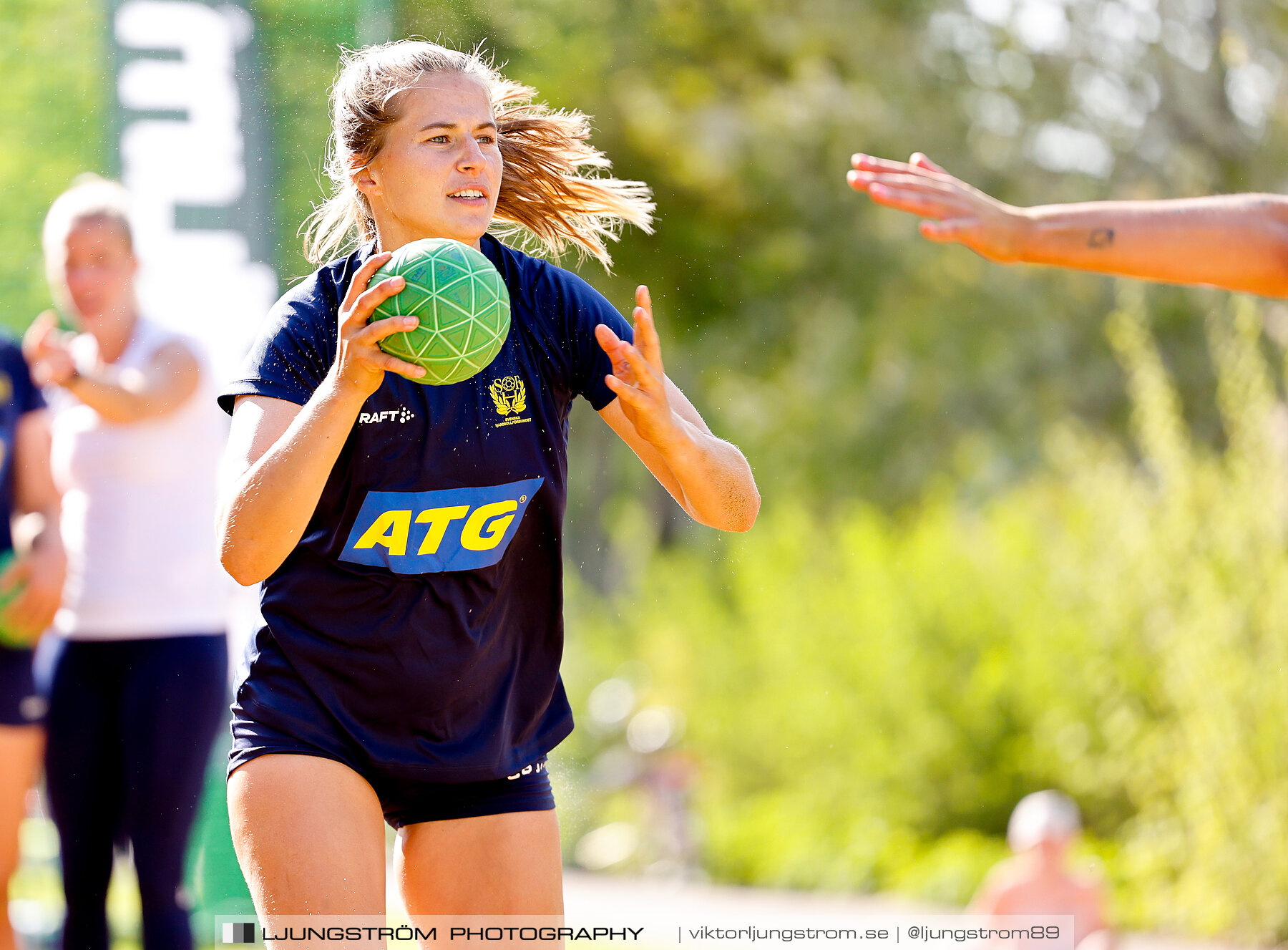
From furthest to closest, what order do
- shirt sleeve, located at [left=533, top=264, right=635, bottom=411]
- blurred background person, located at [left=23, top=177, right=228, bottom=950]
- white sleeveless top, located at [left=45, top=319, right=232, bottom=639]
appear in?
white sleeveless top, located at [left=45, top=319, right=232, bottom=639] < blurred background person, located at [left=23, top=177, right=228, bottom=950] < shirt sleeve, located at [left=533, top=264, right=635, bottom=411]

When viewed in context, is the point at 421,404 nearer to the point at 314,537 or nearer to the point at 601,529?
the point at 314,537

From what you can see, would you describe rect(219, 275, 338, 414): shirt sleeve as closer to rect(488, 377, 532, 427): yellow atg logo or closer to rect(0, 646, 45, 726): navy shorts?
rect(488, 377, 532, 427): yellow atg logo

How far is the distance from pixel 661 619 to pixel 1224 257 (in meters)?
12.7

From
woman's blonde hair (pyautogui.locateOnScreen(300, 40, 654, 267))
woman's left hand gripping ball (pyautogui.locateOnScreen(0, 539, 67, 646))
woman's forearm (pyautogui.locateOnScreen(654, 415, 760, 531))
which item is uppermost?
woman's blonde hair (pyautogui.locateOnScreen(300, 40, 654, 267))

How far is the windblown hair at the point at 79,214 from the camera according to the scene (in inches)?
175

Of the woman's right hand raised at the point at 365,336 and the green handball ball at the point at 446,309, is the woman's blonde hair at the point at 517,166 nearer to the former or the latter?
the green handball ball at the point at 446,309

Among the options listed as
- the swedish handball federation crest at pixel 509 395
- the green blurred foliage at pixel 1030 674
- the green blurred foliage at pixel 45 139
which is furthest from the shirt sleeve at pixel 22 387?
the green blurred foliage at pixel 1030 674

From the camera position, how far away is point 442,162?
2842 millimetres

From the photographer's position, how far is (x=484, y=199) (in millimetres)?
2902

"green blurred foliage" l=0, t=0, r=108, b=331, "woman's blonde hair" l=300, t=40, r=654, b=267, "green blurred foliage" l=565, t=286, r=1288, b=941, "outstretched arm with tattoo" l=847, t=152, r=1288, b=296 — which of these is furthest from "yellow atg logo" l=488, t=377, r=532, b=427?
"green blurred foliage" l=565, t=286, r=1288, b=941

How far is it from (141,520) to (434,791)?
190 centimetres

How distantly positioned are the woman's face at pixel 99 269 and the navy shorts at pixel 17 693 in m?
1.14

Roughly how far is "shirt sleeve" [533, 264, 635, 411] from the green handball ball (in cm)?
23

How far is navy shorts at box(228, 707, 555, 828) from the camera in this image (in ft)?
8.71
